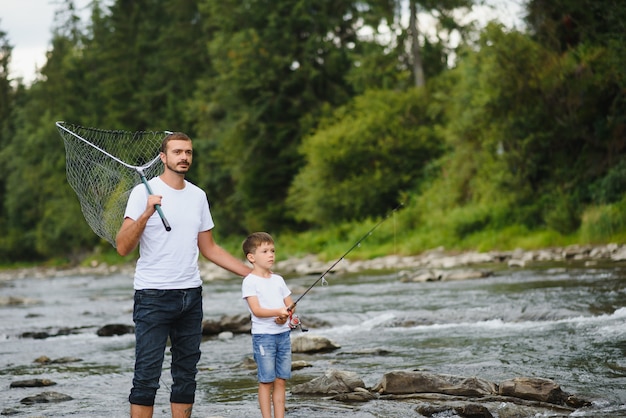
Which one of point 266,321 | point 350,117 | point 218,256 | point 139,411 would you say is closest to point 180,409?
point 139,411

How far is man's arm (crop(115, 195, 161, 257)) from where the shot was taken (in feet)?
17.6

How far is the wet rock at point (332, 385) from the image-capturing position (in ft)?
24.6

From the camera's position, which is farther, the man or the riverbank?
the riverbank

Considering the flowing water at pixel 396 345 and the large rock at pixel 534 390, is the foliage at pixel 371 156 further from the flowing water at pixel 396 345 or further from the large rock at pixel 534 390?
the large rock at pixel 534 390

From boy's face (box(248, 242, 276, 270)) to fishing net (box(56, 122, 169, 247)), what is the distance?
1016 mm

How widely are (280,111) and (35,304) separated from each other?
2452cm

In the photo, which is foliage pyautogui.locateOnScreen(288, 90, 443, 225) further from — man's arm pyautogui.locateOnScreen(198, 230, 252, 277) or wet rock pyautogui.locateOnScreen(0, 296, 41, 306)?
man's arm pyautogui.locateOnScreen(198, 230, 252, 277)

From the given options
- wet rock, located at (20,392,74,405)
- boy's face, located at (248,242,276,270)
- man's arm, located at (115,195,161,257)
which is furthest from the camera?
wet rock, located at (20,392,74,405)

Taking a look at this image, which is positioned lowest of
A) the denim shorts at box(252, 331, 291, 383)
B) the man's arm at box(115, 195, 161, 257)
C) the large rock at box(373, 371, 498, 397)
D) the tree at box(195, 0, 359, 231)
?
the large rock at box(373, 371, 498, 397)

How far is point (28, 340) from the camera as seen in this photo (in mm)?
13719

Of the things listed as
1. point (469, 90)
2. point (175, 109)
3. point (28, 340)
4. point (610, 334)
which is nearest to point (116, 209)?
point (610, 334)

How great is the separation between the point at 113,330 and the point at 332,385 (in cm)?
725

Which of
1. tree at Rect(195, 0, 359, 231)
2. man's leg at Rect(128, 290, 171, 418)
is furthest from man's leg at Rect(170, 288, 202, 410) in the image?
tree at Rect(195, 0, 359, 231)

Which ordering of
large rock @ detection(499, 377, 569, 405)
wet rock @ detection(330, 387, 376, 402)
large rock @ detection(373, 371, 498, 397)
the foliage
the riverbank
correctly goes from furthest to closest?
the foliage → the riverbank → wet rock @ detection(330, 387, 376, 402) → large rock @ detection(373, 371, 498, 397) → large rock @ detection(499, 377, 569, 405)
